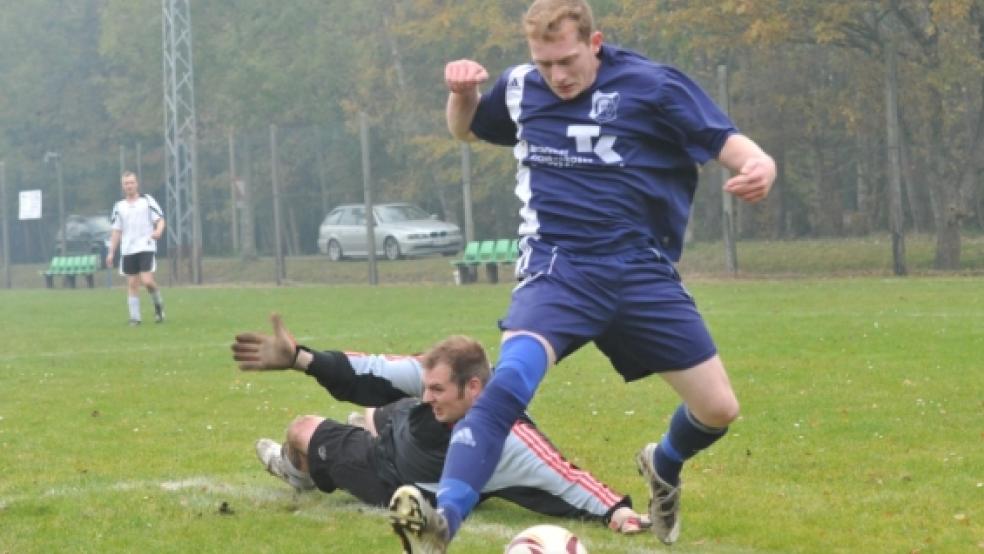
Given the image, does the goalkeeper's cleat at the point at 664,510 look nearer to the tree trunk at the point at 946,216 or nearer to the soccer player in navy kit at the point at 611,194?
the soccer player in navy kit at the point at 611,194

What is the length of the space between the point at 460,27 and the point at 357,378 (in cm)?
3446

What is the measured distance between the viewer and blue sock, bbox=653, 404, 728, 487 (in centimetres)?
617

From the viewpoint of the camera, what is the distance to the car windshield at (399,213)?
111 feet

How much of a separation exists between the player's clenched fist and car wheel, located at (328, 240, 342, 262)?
27.9 metres

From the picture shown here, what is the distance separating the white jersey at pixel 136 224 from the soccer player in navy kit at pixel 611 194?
16.6 m

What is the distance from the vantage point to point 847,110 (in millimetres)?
27656

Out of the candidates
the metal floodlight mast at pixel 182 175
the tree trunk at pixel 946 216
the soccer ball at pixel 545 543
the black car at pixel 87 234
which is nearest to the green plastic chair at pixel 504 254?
the tree trunk at pixel 946 216

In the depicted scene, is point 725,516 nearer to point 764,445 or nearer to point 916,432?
point 764,445

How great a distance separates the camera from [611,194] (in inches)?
230

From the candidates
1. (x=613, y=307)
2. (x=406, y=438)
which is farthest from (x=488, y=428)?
(x=406, y=438)

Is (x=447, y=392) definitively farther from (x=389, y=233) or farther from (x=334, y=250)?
(x=334, y=250)

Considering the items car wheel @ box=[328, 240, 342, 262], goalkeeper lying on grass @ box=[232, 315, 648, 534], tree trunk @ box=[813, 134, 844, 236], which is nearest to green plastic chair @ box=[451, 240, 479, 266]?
car wheel @ box=[328, 240, 342, 262]

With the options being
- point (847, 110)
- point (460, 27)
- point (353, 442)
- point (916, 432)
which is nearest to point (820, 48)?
point (847, 110)

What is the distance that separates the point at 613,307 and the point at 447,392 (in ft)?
3.06
